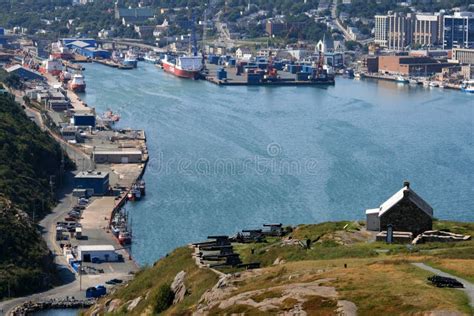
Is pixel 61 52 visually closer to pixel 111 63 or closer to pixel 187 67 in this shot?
pixel 111 63

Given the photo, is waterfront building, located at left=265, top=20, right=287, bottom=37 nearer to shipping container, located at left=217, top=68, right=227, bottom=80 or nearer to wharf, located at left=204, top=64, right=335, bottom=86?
wharf, located at left=204, top=64, right=335, bottom=86

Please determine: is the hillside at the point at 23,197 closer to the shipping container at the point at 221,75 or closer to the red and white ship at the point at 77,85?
the red and white ship at the point at 77,85

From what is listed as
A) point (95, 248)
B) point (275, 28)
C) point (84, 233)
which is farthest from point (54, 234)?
point (275, 28)

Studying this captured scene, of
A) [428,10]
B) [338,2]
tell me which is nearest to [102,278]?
[428,10]

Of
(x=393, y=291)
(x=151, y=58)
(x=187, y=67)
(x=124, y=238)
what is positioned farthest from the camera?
(x=151, y=58)

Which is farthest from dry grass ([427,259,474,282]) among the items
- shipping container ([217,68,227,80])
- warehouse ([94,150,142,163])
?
shipping container ([217,68,227,80])
